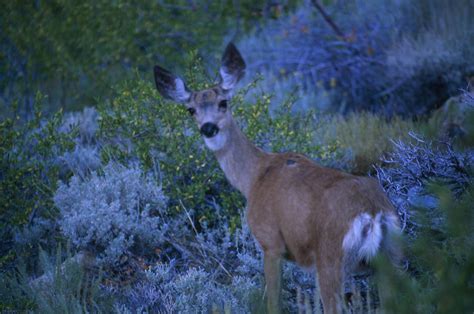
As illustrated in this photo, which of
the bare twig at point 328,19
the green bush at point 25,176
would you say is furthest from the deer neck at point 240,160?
the bare twig at point 328,19

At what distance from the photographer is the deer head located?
662 centimetres

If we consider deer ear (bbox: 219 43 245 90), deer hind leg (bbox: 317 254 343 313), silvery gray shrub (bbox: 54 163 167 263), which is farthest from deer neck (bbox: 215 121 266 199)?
deer hind leg (bbox: 317 254 343 313)

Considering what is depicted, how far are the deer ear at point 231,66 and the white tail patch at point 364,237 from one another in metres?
2.29

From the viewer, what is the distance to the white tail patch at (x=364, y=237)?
500 cm

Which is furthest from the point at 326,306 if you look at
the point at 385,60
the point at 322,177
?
the point at 385,60

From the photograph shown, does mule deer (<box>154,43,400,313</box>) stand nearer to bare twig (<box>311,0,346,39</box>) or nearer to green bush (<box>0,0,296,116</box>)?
bare twig (<box>311,0,346,39</box>)

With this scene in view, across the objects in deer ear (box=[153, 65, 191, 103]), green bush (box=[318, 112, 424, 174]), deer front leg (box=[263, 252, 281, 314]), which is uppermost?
deer ear (box=[153, 65, 191, 103])

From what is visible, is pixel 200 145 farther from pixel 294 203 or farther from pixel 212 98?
pixel 294 203

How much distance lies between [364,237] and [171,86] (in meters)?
2.63

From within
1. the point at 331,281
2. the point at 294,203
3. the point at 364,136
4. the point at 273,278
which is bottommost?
the point at 364,136

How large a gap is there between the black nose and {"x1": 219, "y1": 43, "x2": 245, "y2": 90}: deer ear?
0.59m

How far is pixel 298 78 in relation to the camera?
12.8 meters

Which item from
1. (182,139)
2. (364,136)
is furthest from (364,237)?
(364,136)

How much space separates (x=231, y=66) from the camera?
279 inches
